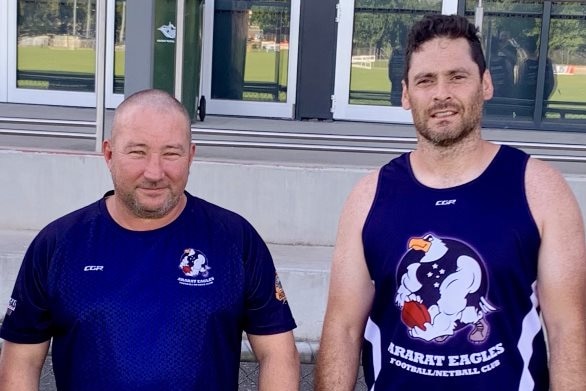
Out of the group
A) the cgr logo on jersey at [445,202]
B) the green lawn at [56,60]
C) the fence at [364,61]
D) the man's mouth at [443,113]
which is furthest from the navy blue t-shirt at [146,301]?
the green lawn at [56,60]

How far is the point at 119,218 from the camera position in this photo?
2.69m

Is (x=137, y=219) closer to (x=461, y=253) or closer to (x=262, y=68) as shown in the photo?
(x=461, y=253)

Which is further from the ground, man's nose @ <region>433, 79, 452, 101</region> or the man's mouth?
man's nose @ <region>433, 79, 452, 101</region>

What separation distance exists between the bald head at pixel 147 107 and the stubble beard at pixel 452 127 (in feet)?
2.07

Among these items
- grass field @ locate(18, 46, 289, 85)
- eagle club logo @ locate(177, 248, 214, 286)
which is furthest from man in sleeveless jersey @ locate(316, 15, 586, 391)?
grass field @ locate(18, 46, 289, 85)

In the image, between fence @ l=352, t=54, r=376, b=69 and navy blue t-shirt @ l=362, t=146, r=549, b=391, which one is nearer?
navy blue t-shirt @ l=362, t=146, r=549, b=391

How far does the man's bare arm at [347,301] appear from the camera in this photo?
2750mm

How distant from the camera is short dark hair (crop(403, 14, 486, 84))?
2674 mm

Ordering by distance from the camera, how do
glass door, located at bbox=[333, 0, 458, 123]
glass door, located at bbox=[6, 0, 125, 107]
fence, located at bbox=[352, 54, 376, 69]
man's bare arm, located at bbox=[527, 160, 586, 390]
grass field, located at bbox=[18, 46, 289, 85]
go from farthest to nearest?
1. glass door, located at bbox=[6, 0, 125, 107]
2. grass field, located at bbox=[18, 46, 289, 85]
3. fence, located at bbox=[352, 54, 376, 69]
4. glass door, located at bbox=[333, 0, 458, 123]
5. man's bare arm, located at bbox=[527, 160, 586, 390]

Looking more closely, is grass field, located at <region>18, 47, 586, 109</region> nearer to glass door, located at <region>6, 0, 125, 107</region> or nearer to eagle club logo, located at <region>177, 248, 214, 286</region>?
glass door, located at <region>6, 0, 125, 107</region>

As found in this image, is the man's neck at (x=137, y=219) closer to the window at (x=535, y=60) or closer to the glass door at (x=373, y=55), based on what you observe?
the glass door at (x=373, y=55)

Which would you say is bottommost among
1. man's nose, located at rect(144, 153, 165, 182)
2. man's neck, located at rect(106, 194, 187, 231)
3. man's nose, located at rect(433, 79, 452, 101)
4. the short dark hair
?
man's neck, located at rect(106, 194, 187, 231)

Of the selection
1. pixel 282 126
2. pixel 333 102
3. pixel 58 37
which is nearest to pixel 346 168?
pixel 282 126

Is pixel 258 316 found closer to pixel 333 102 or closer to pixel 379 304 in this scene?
pixel 379 304
